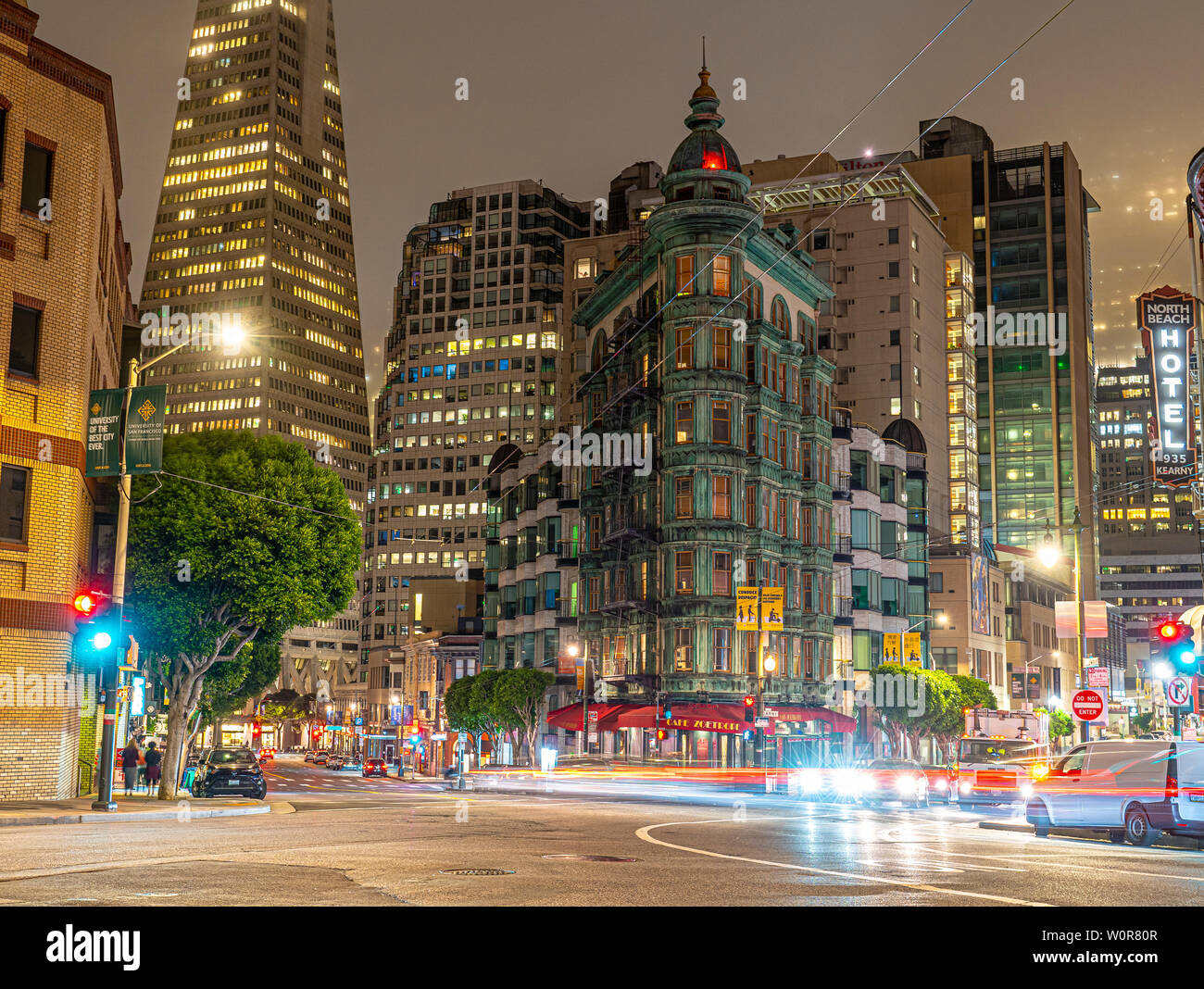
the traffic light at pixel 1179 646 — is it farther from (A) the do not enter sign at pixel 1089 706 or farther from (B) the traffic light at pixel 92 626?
(B) the traffic light at pixel 92 626

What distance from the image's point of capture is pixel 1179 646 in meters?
28.5

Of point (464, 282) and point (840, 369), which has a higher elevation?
point (464, 282)

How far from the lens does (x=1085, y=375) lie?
160 m

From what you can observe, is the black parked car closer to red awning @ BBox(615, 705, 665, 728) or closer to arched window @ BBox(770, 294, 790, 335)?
red awning @ BBox(615, 705, 665, 728)

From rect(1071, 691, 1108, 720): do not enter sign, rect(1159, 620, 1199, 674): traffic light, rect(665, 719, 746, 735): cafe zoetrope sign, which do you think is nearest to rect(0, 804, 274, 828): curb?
rect(1159, 620, 1199, 674): traffic light

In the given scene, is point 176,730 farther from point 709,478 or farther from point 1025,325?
point 1025,325

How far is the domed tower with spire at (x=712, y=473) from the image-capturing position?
6372 centimetres

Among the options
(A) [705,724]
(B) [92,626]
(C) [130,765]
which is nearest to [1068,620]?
(A) [705,724]

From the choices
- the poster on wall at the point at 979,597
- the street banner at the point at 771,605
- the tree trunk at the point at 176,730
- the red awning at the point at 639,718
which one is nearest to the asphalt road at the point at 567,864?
the tree trunk at the point at 176,730

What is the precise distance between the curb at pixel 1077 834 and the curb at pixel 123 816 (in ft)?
56.3
